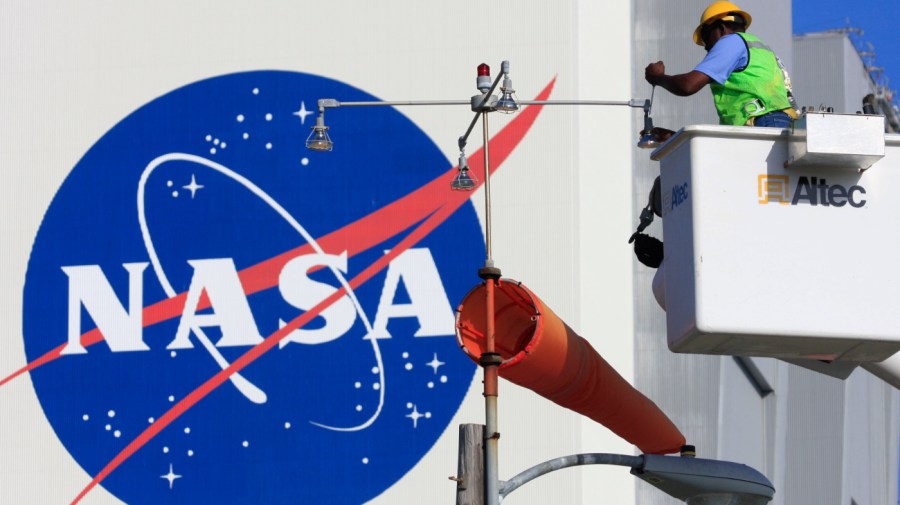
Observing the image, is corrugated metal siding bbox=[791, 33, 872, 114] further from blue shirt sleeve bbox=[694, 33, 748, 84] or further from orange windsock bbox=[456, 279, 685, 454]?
orange windsock bbox=[456, 279, 685, 454]

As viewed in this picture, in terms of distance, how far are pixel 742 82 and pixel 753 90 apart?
0.09 metres

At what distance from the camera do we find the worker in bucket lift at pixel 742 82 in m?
12.1

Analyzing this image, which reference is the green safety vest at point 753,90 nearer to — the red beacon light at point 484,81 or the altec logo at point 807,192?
the altec logo at point 807,192

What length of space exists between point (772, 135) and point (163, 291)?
2255cm

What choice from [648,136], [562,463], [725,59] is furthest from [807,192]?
[648,136]

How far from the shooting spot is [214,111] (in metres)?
32.8

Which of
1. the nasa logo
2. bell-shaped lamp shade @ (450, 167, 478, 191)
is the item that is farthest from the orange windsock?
the nasa logo

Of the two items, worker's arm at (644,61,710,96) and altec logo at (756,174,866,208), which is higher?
worker's arm at (644,61,710,96)

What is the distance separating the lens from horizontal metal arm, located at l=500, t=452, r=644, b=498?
12.0 meters

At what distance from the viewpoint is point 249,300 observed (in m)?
32.0

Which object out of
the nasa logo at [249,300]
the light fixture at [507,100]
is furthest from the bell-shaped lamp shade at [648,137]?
the nasa logo at [249,300]

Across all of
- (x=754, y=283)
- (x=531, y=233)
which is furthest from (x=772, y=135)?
(x=531, y=233)

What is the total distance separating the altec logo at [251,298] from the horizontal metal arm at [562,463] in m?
18.2

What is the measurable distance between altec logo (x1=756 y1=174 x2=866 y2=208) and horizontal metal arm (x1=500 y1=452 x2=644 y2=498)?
1.96 m
